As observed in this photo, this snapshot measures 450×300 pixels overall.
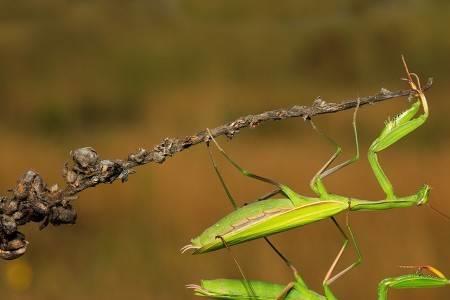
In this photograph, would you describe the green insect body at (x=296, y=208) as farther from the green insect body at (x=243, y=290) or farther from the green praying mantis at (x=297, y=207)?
the green insect body at (x=243, y=290)

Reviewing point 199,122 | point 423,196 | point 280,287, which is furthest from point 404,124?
point 199,122

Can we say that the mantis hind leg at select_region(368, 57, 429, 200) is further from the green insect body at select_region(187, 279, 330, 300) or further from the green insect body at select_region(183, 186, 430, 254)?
the green insect body at select_region(187, 279, 330, 300)

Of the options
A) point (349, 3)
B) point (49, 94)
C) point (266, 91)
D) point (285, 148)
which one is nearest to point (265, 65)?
point (266, 91)

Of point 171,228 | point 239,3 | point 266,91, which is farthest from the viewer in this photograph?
point 239,3

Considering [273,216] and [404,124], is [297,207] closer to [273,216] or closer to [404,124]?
[273,216]

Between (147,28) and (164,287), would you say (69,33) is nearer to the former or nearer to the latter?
(147,28)

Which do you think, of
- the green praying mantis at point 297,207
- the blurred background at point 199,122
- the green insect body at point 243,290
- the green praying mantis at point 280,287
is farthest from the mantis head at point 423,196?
the blurred background at point 199,122

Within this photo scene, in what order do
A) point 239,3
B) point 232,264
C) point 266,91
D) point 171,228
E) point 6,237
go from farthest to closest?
point 239,3
point 266,91
point 171,228
point 232,264
point 6,237

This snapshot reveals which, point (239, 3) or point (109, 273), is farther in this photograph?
point (239, 3)
